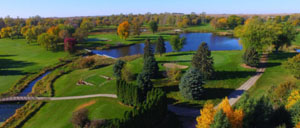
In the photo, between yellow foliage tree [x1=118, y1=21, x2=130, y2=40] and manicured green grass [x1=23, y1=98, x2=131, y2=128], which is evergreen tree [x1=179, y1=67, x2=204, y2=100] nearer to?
manicured green grass [x1=23, y1=98, x2=131, y2=128]

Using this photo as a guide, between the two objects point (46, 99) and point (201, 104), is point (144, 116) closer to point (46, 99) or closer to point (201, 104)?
point (201, 104)

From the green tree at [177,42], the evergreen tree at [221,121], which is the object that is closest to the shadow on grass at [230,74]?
the green tree at [177,42]

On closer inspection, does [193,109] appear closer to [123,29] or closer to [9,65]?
[9,65]

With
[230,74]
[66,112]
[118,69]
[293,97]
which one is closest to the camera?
[293,97]

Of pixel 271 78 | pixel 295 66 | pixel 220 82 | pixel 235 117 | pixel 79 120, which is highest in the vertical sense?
pixel 295 66

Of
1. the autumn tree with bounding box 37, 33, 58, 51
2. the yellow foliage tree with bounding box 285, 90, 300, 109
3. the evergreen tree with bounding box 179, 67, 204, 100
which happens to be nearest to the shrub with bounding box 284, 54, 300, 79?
the yellow foliage tree with bounding box 285, 90, 300, 109

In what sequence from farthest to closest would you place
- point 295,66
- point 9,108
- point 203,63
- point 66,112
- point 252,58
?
1. point 252,58
2. point 203,63
3. point 9,108
4. point 295,66
5. point 66,112

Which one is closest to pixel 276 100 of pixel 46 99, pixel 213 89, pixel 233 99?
pixel 233 99

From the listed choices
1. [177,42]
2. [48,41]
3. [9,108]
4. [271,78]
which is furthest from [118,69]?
[48,41]
